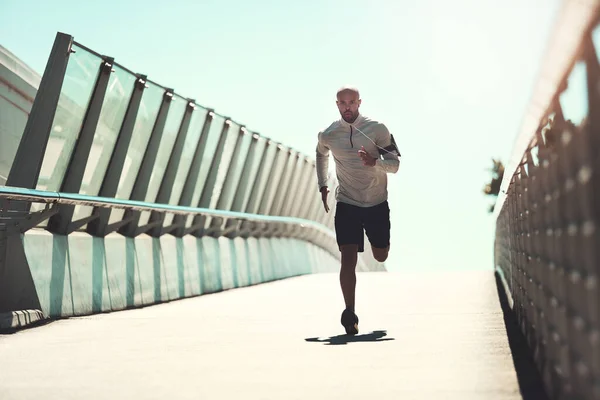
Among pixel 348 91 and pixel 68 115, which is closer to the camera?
pixel 348 91

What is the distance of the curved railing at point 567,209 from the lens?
217 cm

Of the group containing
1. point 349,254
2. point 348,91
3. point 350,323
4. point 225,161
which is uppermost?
point 225,161

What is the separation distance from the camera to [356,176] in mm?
7551

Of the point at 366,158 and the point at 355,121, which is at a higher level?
the point at 355,121

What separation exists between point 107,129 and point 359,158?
4.17 m

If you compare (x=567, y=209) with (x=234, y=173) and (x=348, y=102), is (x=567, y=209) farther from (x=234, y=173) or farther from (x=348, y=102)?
(x=234, y=173)

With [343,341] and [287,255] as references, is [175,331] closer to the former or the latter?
[343,341]

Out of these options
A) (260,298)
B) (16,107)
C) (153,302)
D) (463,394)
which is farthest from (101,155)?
(16,107)

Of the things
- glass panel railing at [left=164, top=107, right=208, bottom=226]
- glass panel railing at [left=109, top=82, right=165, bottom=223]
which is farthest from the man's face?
glass panel railing at [left=164, top=107, right=208, bottom=226]

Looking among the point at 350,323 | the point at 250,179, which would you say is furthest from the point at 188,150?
the point at 350,323

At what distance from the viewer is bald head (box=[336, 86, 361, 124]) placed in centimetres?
734

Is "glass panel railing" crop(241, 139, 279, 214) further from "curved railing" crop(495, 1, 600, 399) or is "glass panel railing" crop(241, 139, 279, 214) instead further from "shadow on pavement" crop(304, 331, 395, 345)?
"curved railing" crop(495, 1, 600, 399)

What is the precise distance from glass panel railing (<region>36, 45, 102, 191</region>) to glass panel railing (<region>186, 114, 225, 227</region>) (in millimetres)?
5072

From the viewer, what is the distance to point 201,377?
186 inches
